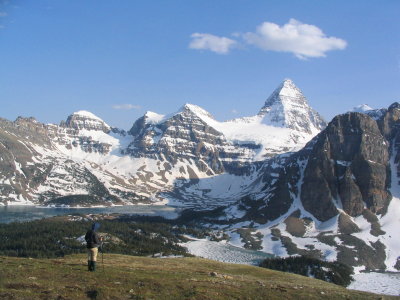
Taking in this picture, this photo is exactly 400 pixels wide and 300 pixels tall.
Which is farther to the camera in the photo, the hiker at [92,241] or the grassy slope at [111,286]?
the hiker at [92,241]

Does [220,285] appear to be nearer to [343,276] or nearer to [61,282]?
[61,282]

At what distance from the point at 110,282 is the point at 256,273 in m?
46.3

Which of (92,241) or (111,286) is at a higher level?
(92,241)

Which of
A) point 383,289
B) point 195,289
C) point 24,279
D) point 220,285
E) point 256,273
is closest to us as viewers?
point 24,279

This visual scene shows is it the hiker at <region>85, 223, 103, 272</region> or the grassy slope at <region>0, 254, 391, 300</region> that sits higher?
the hiker at <region>85, 223, 103, 272</region>

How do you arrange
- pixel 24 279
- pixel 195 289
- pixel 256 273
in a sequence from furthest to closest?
pixel 256 273
pixel 195 289
pixel 24 279

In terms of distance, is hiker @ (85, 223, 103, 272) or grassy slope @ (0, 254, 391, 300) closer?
grassy slope @ (0, 254, 391, 300)

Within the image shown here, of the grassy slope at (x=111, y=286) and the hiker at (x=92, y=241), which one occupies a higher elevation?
the hiker at (x=92, y=241)

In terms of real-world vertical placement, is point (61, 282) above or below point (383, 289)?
above

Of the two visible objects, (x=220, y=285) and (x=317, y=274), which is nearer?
(x=220, y=285)

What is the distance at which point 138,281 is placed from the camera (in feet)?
145

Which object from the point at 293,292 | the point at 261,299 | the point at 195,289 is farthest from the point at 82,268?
the point at 293,292

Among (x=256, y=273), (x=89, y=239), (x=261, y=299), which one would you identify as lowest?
(x=256, y=273)

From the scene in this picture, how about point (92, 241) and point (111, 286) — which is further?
point (92, 241)
